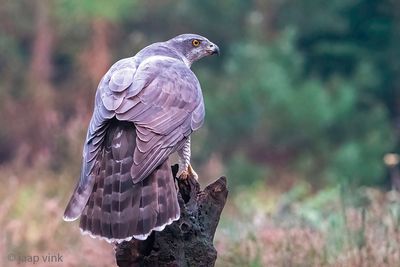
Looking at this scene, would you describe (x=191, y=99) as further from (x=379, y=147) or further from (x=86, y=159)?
(x=379, y=147)

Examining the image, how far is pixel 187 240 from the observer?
4152 millimetres

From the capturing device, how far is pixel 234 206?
1202cm

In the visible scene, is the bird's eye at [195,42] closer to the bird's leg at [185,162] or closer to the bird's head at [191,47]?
the bird's head at [191,47]

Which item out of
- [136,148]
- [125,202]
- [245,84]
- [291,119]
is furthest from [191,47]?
[291,119]

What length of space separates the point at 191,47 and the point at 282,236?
55.4 inches

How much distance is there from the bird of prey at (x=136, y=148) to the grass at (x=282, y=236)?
1249mm

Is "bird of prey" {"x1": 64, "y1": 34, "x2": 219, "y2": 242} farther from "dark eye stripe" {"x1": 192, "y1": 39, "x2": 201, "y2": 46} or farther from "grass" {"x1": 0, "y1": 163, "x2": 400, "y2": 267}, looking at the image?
"grass" {"x1": 0, "y1": 163, "x2": 400, "y2": 267}

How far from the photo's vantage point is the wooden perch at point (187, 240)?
13.3 feet

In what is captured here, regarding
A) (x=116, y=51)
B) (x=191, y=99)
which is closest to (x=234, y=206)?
(x=116, y=51)

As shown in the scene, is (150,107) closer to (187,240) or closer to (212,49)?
(187,240)

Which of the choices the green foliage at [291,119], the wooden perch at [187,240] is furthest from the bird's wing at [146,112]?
the green foliage at [291,119]

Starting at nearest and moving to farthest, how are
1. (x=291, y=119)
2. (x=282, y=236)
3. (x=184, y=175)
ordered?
(x=184, y=175) < (x=282, y=236) < (x=291, y=119)

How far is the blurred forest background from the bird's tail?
27.6 ft

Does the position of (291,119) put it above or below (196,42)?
above
